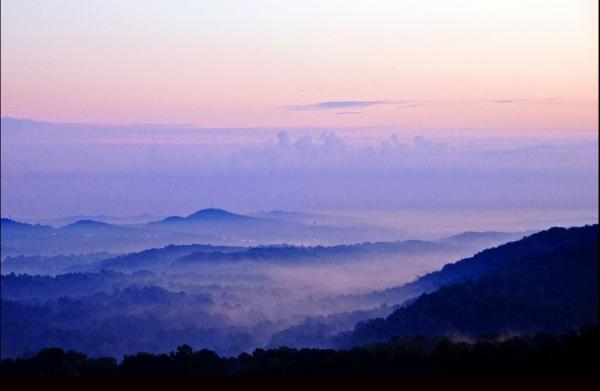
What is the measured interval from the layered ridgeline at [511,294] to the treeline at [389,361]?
485cm

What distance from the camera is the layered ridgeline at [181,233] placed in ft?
69.3

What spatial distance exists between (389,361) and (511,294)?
9278mm

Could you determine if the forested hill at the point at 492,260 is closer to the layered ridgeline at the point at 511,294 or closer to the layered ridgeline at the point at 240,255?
the layered ridgeline at the point at 511,294

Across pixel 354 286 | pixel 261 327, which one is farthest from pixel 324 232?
pixel 261 327

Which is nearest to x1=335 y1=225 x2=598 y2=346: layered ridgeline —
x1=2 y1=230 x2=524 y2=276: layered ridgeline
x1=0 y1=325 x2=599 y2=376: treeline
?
x1=2 y1=230 x2=524 y2=276: layered ridgeline

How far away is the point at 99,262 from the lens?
78.6ft

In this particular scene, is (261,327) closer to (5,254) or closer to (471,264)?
(471,264)

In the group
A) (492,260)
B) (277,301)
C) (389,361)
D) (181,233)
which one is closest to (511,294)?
(492,260)

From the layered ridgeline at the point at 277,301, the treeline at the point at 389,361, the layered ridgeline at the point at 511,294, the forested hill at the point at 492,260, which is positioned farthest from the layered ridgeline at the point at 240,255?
the treeline at the point at 389,361

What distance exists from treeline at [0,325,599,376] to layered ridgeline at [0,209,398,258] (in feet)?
37.1

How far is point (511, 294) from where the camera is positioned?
52.5 feet

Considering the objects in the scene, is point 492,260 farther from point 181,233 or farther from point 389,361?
point 389,361

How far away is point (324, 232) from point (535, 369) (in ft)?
50.3

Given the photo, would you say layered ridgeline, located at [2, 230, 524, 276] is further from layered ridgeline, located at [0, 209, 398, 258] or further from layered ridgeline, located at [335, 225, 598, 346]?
layered ridgeline, located at [335, 225, 598, 346]
